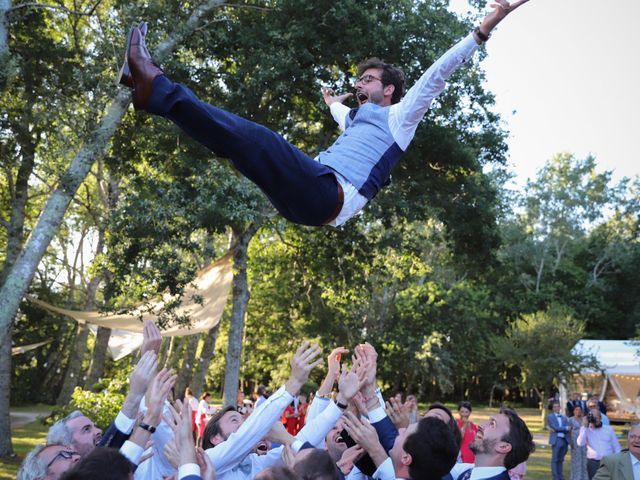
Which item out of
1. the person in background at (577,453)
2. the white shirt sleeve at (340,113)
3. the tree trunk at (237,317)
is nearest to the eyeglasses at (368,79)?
the white shirt sleeve at (340,113)

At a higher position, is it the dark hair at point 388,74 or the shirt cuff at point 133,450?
the dark hair at point 388,74

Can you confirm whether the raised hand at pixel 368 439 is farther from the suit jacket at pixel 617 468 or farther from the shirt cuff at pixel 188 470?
the suit jacket at pixel 617 468

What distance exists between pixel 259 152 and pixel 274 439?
1.70 meters

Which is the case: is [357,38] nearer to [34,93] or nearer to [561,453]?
[34,93]

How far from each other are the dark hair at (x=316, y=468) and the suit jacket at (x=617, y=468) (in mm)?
4268

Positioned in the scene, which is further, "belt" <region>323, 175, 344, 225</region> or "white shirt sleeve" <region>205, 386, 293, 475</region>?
"belt" <region>323, 175, 344, 225</region>

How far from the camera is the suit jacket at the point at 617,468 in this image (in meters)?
6.22

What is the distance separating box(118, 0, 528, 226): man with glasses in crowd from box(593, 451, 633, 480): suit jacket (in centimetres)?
359

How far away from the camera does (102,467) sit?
2551 millimetres

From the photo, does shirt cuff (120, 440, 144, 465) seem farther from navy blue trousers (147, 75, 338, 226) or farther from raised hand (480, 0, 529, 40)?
raised hand (480, 0, 529, 40)

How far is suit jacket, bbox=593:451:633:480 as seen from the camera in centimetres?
622

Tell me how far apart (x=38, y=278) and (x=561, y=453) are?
23.2 metres

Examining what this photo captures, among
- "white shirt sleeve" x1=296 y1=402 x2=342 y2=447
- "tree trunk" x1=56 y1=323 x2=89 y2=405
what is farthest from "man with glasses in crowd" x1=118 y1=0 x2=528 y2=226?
"tree trunk" x1=56 y1=323 x2=89 y2=405

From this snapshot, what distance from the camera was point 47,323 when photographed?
30.7 meters
